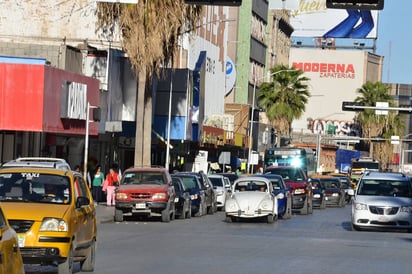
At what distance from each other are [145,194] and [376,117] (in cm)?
8465

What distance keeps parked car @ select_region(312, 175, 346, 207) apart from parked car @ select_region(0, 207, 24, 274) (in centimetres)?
5178

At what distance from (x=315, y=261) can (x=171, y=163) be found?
2088 inches

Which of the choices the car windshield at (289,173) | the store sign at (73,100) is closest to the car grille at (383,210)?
the store sign at (73,100)

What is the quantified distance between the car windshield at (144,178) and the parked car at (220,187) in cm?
1394

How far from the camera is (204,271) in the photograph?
19.7 metres

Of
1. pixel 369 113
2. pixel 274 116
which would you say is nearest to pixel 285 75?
pixel 274 116

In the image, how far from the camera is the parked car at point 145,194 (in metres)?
37.5

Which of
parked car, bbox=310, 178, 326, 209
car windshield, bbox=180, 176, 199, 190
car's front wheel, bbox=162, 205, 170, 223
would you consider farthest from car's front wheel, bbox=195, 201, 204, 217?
parked car, bbox=310, 178, 326, 209

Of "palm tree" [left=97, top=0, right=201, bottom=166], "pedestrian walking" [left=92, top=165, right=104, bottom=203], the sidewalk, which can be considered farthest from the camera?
"pedestrian walking" [left=92, top=165, right=104, bottom=203]

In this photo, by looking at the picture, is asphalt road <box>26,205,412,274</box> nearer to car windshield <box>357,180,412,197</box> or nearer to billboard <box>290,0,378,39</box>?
car windshield <box>357,180,412,197</box>

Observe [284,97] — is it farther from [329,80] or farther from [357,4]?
[329,80]

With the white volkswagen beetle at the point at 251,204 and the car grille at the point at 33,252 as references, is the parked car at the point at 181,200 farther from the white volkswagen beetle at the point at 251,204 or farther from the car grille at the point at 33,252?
the car grille at the point at 33,252

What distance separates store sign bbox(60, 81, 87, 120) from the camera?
43719mm

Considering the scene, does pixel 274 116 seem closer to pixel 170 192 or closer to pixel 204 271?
pixel 170 192
